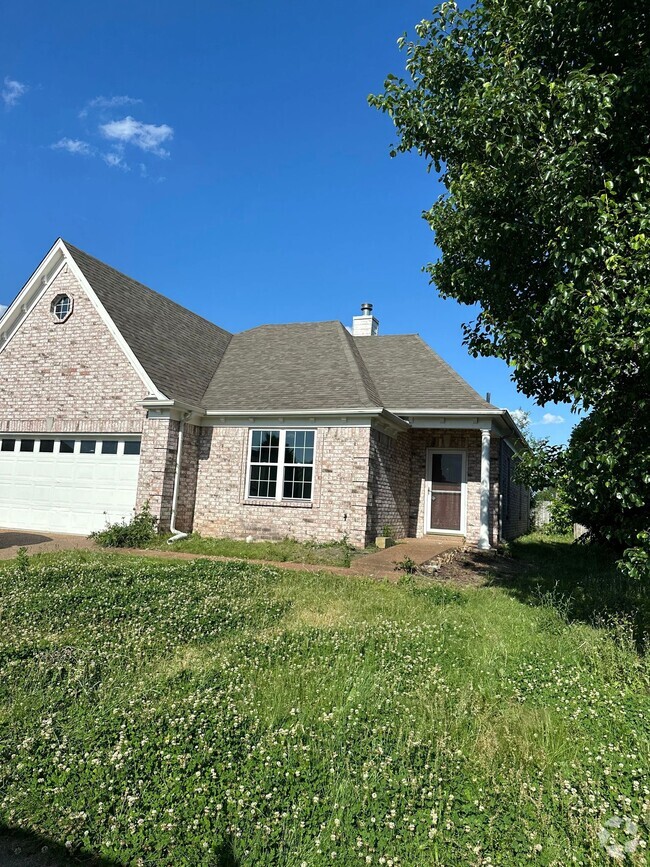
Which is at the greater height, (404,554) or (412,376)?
(412,376)

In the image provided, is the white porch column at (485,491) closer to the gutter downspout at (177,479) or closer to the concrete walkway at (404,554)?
the concrete walkway at (404,554)

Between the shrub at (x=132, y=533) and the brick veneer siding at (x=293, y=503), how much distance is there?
180 cm

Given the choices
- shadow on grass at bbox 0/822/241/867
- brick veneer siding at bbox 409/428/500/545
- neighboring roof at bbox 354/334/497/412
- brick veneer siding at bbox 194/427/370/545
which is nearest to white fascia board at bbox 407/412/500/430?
neighboring roof at bbox 354/334/497/412

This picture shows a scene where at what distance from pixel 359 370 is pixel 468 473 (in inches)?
180

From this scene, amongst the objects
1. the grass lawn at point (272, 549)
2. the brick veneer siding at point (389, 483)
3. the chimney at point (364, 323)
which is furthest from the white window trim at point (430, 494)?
the chimney at point (364, 323)

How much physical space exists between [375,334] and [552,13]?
15470mm

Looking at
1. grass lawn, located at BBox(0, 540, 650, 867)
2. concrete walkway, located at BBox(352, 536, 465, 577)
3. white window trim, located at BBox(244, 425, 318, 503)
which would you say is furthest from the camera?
white window trim, located at BBox(244, 425, 318, 503)

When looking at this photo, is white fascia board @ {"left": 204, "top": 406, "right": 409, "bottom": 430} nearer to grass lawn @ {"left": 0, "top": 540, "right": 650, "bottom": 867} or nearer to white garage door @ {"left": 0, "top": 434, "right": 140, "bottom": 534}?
white garage door @ {"left": 0, "top": 434, "right": 140, "bottom": 534}

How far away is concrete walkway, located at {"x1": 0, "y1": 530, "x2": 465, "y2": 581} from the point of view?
10773mm

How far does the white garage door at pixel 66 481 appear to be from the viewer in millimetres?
14609

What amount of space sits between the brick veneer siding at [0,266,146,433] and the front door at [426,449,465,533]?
8903 mm

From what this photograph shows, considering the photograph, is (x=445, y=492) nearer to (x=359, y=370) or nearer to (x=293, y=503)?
(x=359, y=370)

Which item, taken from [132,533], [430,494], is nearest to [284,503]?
[132,533]

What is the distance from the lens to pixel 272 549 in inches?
498
